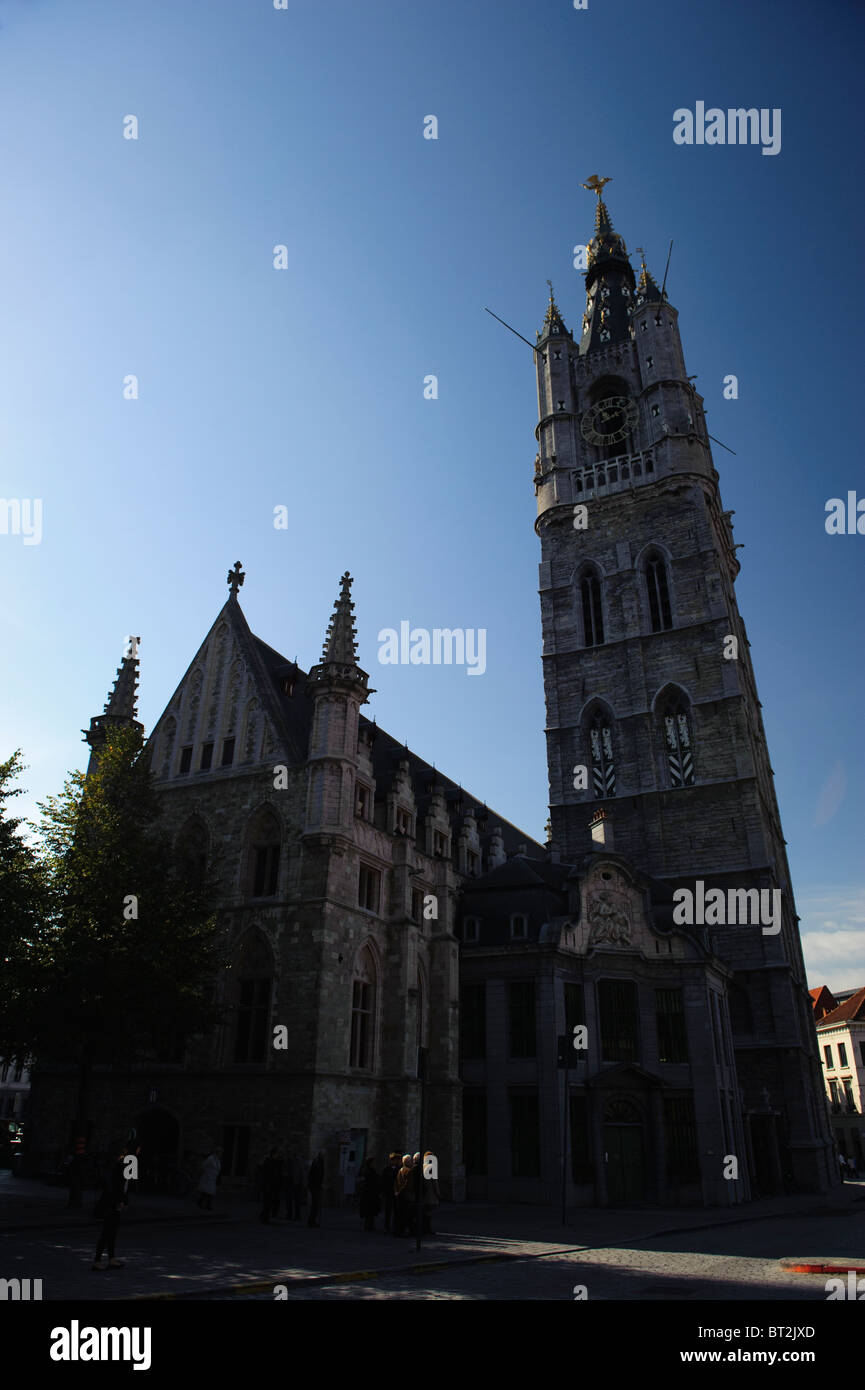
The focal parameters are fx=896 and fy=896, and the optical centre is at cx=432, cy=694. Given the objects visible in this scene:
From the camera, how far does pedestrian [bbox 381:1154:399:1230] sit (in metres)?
20.2

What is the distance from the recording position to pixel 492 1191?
30.5m

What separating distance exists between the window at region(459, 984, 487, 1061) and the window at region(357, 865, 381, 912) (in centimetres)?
604

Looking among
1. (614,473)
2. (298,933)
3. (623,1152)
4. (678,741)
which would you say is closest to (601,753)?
(678,741)

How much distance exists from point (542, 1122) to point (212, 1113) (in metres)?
11.2

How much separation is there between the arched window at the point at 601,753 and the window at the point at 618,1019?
17.7m

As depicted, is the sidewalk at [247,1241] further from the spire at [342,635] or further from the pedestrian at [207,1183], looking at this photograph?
the spire at [342,635]

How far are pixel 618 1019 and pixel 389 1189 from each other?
1484 cm

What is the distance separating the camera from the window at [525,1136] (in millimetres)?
30438

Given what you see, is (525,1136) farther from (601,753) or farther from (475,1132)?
(601,753)

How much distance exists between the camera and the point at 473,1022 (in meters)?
33.3

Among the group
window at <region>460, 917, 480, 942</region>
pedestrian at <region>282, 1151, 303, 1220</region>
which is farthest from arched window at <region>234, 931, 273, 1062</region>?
window at <region>460, 917, 480, 942</region>

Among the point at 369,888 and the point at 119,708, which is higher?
the point at 119,708
